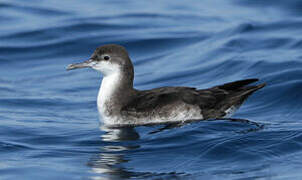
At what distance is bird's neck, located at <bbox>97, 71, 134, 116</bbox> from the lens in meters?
10.5

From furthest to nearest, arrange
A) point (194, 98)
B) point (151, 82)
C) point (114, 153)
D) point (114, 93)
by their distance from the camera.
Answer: point (151, 82), point (114, 93), point (194, 98), point (114, 153)

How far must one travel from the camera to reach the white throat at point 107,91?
10.5m

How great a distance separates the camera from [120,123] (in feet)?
33.9

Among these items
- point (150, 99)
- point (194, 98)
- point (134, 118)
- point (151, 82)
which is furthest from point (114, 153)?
point (151, 82)

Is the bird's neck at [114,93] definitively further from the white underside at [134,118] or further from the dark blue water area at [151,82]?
the dark blue water area at [151,82]

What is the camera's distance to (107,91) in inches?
419

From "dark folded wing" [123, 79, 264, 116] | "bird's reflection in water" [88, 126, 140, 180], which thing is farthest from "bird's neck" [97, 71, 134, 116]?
"bird's reflection in water" [88, 126, 140, 180]

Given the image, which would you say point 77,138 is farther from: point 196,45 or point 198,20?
point 198,20

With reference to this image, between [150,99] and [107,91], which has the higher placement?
[107,91]

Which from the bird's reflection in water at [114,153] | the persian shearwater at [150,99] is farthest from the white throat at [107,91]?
the bird's reflection in water at [114,153]

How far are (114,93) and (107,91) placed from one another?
0.12 meters

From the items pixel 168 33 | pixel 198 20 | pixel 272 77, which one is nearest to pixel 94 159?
pixel 272 77

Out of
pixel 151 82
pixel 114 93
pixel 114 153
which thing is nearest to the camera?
pixel 114 153

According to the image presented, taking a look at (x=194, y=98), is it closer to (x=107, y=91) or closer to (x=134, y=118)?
(x=134, y=118)
